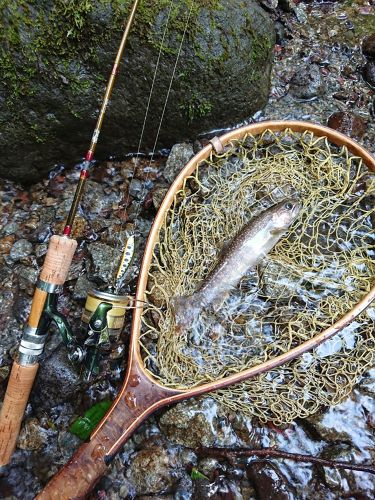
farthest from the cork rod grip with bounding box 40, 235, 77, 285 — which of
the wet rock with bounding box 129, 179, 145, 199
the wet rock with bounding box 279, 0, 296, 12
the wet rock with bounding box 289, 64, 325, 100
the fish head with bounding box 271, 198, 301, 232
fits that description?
the wet rock with bounding box 279, 0, 296, 12

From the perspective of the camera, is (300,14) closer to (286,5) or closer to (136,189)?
(286,5)

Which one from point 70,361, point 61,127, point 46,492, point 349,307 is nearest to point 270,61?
point 61,127

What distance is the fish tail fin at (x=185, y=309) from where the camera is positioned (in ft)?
10.2

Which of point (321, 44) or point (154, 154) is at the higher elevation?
point (321, 44)

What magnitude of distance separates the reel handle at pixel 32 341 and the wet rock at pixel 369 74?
346 centimetres

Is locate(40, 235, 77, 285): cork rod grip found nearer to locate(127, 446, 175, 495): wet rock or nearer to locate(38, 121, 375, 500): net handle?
locate(38, 121, 375, 500): net handle

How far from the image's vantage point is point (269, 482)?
9.42 ft

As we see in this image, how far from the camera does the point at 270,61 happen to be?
414cm

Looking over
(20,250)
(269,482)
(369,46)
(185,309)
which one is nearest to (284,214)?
(185,309)

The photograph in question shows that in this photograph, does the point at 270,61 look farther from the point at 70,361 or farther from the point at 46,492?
the point at 46,492

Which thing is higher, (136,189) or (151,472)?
(136,189)

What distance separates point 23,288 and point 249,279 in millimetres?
1799

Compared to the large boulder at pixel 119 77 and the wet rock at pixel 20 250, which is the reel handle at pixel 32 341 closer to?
the wet rock at pixel 20 250

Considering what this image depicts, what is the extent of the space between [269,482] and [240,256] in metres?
1.52
